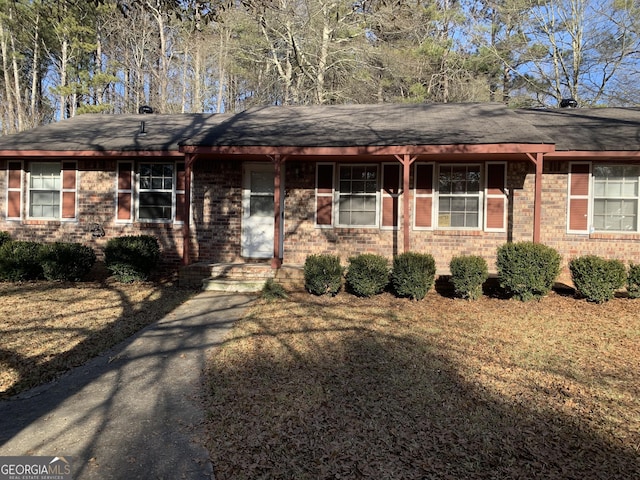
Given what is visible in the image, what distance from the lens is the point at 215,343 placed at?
503 centimetres

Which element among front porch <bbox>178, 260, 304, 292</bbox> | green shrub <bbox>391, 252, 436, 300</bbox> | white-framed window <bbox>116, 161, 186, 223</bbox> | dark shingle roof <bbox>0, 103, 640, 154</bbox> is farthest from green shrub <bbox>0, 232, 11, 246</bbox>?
green shrub <bbox>391, 252, 436, 300</bbox>

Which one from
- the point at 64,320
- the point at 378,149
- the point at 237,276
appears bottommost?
the point at 64,320

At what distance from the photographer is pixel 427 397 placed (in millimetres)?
3604

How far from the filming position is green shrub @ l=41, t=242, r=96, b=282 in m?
8.24

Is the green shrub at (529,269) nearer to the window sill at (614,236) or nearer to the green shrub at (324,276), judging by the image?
the window sill at (614,236)

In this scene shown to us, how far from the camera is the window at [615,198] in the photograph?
8500 millimetres

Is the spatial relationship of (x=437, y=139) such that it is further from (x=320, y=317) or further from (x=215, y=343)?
(x=215, y=343)

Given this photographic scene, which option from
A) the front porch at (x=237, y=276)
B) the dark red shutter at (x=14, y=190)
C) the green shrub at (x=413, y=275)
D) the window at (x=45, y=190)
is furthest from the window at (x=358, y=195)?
the dark red shutter at (x=14, y=190)

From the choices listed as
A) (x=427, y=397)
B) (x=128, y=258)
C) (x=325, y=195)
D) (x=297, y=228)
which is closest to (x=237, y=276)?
(x=297, y=228)

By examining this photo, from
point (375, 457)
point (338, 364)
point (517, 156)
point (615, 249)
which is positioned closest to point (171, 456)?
point (375, 457)

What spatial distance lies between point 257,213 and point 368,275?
354 cm

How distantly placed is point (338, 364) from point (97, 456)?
7.52 feet

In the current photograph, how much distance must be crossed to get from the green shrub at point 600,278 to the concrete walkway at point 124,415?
18.6 feet

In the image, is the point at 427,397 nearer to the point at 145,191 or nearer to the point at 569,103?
the point at 145,191
